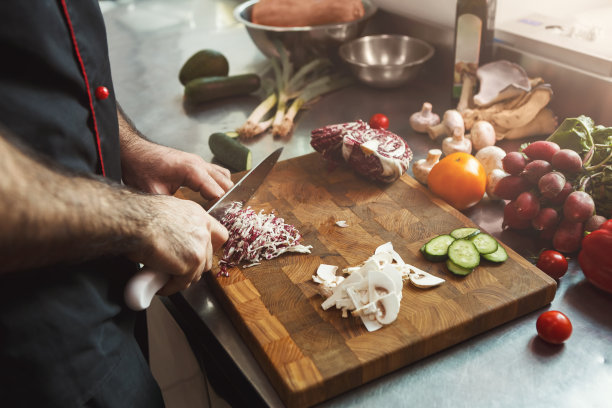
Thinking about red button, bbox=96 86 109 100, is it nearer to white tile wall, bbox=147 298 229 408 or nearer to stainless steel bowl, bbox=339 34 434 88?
white tile wall, bbox=147 298 229 408

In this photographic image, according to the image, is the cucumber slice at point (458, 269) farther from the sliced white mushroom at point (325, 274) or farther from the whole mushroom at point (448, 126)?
the whole mushroom at point (448, 126)

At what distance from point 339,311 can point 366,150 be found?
23.8 inches

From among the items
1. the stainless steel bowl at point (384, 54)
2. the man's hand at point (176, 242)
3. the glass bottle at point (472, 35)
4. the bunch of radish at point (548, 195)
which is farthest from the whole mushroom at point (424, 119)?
the man's hand at point (176, 242)

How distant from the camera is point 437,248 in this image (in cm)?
130

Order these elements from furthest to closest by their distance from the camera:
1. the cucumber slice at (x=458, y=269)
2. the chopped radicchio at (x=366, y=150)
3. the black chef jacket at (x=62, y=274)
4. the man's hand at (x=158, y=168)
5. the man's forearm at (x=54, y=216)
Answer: the chopped radicchio at (x=366, y=150) < the man's hand at (x=158, y=168) < the cucumber slice at (x=458, y=269) < the black chef jacket at (x=62, y=274) < the man's forearm at (x=54, y=216)

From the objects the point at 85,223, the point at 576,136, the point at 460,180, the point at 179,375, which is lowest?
the point at 179,375

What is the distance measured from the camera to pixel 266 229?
134cm

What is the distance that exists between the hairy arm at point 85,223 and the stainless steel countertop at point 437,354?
275 millimetres

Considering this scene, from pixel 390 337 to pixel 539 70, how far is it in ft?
4.45

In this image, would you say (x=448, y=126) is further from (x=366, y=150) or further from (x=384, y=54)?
(x=384, y=54)

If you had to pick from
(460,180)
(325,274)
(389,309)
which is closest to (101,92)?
(325,274)

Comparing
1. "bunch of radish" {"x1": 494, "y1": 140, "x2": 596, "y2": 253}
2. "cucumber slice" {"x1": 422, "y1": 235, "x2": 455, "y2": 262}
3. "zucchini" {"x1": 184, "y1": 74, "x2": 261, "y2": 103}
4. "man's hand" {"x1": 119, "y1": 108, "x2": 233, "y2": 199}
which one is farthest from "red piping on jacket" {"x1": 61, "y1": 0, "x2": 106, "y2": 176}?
"zucchini" {"x1": 184, "y1": 74, "x2": 261, "y2": 103}

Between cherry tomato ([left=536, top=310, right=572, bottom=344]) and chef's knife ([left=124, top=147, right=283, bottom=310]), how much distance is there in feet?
2.63

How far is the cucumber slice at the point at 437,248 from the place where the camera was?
4.20 feet
